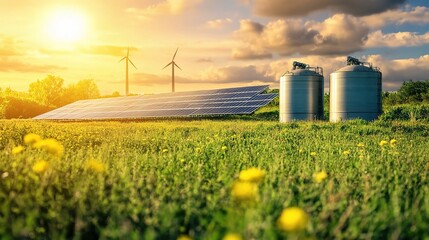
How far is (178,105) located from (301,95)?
1070 cm

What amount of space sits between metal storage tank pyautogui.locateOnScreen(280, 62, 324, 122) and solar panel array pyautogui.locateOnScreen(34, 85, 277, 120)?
3.46 ft

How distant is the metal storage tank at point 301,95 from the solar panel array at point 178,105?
1.05 metres

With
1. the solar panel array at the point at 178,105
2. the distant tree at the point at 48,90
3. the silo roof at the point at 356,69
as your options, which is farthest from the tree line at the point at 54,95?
the silo roof at the point at 356,69

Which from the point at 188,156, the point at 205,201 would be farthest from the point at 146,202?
the point at 188,156

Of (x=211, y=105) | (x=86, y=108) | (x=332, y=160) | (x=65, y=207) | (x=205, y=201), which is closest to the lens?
(x=65, y=207)

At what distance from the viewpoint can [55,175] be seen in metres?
5.07

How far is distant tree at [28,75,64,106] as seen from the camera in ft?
335

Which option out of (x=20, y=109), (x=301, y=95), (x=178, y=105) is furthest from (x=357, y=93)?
(x=20, y=109)

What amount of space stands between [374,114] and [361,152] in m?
20.3

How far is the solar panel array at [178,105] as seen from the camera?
3186 cm

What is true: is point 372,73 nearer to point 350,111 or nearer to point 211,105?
point 350,111

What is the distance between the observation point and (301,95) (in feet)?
100

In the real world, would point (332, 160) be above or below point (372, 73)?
below

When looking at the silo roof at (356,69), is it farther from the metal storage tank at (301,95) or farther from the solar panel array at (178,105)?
the solar panel array at (178,105)
